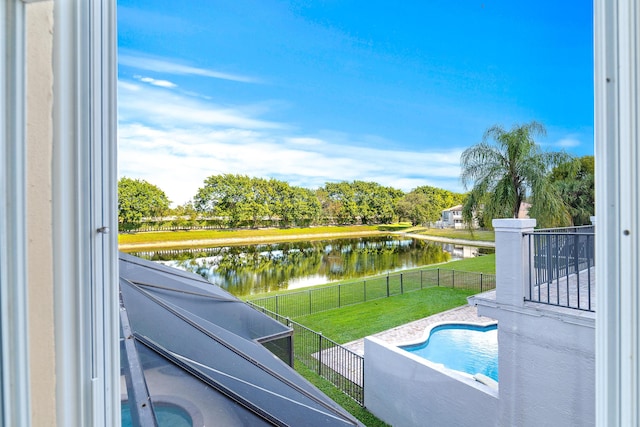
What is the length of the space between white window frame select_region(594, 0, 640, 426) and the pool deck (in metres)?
4.67

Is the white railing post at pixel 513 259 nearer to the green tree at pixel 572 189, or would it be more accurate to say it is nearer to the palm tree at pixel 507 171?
the green tree at pixel 572 189

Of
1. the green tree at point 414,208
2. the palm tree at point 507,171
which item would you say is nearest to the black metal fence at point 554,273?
the palm tree at point 507,171

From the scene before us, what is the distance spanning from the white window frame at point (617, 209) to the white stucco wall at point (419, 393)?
273 centimetres

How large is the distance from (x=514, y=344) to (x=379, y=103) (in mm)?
18269

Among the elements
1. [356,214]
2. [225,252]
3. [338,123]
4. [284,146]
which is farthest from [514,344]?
[338,123]

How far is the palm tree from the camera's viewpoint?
210 inches

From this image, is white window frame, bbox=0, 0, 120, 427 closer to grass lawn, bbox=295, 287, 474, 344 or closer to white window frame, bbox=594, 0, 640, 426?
white window frame, bbox=594, 0, 640, 426

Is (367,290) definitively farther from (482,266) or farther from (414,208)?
(414,208)

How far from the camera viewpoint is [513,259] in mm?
2342

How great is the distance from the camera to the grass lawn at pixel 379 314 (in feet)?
18.5

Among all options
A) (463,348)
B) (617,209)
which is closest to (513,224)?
(617,209)

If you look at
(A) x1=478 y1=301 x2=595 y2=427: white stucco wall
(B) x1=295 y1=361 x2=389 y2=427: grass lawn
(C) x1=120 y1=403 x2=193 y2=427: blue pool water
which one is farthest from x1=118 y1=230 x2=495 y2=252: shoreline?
(A) x1=478 y1=301 x2=595 y2=427: white stucco wall

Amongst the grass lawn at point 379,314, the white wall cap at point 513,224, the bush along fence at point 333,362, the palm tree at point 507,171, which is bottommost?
the grass lawn at point 379,314

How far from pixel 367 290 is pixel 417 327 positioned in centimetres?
261
